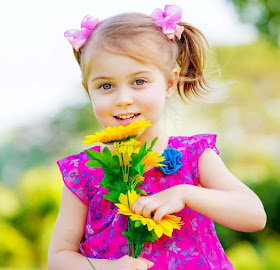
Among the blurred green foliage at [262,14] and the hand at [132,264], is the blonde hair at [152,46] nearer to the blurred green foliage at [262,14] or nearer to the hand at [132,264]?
the hand at [132,264]

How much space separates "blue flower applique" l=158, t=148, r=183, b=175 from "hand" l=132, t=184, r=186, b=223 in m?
0.23

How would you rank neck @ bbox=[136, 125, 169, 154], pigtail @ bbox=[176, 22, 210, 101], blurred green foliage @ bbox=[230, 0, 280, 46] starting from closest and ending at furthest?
neck @ bbox=[136, 125, 169, 154]
pigtail @ bbox=[176, 22, 210, 101]
blurred green foliage @ bbox=[230, 0, 280, 46]

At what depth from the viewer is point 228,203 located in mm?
1950

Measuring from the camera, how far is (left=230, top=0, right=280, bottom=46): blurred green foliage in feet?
29.4

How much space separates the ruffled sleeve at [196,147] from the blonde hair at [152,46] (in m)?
0.32

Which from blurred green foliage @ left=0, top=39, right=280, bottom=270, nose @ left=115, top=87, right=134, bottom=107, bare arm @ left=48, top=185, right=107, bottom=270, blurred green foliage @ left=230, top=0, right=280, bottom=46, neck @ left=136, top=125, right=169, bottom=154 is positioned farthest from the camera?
blurred green foliage @ left=230, top=0, right=280, bottom=46

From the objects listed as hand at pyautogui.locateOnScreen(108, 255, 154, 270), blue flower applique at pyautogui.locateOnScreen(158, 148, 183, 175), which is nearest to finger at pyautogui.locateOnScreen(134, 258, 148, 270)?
hand at pyautogui.locateOnScreen(108, 255, 154, 270)

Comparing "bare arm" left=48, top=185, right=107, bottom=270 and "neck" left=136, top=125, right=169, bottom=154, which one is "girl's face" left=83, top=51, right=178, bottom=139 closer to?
"neck" left=136, top=125, right=169, bottom=154

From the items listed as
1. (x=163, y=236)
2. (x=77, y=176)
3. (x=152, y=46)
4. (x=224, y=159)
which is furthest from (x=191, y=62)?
(x=224, y=159)

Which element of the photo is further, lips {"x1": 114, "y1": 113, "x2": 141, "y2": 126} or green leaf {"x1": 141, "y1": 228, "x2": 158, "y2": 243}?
lips {"x1": 114, "y1": 113, "x2": 141, "y2": 126}

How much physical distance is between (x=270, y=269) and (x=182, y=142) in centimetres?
320

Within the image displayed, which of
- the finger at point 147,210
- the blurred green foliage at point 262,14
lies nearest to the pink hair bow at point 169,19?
the finger at point 147,210

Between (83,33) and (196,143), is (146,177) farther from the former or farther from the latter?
(83,33)

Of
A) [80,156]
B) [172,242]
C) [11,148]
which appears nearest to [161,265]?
[172,242]
